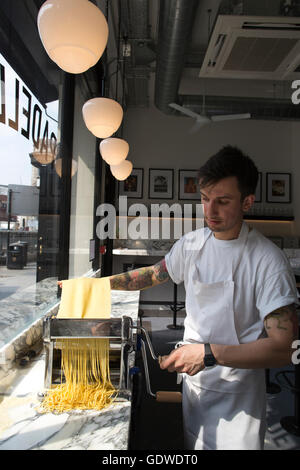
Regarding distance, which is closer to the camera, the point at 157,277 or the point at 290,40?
the point at 157,277

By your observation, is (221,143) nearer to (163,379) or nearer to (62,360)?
(163,379)

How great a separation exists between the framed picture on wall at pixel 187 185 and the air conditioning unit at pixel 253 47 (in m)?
2.63

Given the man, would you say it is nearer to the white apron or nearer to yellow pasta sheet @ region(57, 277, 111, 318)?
the white apron

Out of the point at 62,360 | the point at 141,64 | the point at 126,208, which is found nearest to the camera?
the point at 62,360

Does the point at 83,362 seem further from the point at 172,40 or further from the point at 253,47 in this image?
the point at 253,47

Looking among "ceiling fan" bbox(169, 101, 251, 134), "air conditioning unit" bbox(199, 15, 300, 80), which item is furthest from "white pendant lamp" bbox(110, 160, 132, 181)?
"ceiling fan" bbox(169, 101, 251, 134)

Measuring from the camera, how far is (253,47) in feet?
10.4

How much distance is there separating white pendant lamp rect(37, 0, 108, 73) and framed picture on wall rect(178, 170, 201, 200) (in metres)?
5.51

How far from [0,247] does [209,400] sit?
986 mm

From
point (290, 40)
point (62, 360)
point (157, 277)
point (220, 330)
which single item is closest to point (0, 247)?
point (62, 360)

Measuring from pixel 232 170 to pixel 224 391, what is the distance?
771mm

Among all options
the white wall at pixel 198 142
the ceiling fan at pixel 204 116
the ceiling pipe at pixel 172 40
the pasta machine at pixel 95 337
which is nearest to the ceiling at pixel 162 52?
the ceiling pipe at pixel 172 40

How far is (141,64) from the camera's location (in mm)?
4539

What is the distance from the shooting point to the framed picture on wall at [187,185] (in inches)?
250
